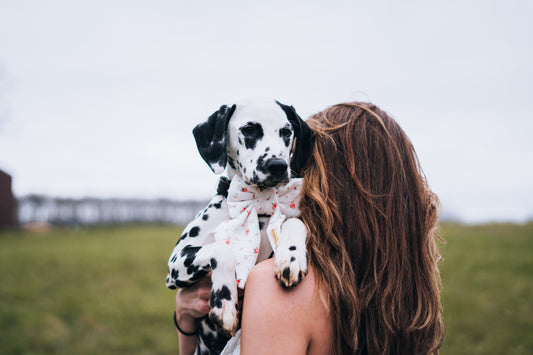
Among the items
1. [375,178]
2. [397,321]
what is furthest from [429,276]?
[375,178]

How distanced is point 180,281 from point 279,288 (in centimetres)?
78

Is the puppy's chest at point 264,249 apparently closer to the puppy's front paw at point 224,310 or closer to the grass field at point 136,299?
the puppy's front paw at point 224,310

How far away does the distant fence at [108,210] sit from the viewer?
1396cm

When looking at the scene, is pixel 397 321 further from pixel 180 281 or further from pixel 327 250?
pixel 180 281

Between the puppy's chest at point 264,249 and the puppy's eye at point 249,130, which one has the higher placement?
the puppy's eye at point 249,130

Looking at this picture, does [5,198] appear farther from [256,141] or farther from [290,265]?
[290,265]

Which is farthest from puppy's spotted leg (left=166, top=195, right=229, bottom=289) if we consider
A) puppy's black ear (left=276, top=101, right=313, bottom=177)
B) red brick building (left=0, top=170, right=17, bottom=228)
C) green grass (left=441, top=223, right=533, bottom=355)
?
green grass (left=441, top=223, right=533, bottom=355)

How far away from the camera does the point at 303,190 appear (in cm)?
212

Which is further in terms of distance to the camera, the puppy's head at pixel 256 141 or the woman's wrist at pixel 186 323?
the woman's wrist at pixel 186 323

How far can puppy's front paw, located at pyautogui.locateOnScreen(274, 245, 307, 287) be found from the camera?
175 cm

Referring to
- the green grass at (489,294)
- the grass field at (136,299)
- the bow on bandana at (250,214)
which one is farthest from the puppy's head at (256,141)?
the green grass at (489,294)

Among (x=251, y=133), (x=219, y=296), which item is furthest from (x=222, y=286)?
(x=251, y=133)

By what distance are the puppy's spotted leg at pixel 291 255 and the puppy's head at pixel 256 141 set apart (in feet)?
0.98

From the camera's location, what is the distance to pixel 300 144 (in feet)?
7.94
